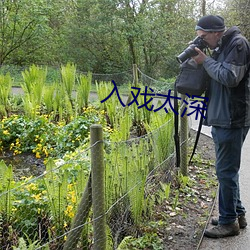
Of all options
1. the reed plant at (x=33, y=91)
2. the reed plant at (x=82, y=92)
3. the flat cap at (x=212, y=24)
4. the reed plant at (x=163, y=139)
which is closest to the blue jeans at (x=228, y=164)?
the flat cap at (x=212, y=24)

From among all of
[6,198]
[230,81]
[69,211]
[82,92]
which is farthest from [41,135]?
[230,81]

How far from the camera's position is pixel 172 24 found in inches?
745

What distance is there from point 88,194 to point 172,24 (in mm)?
17522

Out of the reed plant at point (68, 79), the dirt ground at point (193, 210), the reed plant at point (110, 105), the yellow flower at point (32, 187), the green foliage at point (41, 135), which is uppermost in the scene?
the reed plant at point (68, 79)

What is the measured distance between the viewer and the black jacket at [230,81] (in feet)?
9.48

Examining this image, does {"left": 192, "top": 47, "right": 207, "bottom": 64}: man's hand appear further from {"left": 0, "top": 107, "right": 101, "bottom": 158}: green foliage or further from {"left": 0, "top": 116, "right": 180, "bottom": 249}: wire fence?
{"left": 0, "top": 107, "right": 101, "bottom": 158}: green foliage

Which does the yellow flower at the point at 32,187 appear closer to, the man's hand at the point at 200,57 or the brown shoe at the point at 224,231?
the brown shoe at the point at 224,231

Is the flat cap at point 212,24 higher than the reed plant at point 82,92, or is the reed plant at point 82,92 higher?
the flat cap at point 212,24

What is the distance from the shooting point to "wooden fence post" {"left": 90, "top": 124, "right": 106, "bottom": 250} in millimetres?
2414

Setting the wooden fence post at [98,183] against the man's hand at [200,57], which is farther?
the man's hand at [200,57]

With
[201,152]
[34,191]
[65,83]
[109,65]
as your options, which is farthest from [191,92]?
[109,65]

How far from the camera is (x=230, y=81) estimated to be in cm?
287

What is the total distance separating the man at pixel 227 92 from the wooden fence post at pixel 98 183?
1.13 m

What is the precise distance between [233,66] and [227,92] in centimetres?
25
